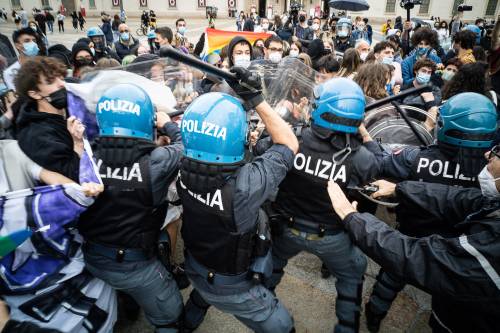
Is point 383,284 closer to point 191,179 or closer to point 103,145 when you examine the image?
point 191,179

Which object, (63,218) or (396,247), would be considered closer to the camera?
(396,247)

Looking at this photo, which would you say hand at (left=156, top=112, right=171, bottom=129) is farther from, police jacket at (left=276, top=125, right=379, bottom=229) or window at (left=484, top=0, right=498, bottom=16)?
window at (left=484, top=0, right=498, bottom=16)

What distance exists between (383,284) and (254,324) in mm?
1225

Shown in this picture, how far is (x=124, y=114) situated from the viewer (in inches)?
78.5

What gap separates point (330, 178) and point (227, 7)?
4275cm

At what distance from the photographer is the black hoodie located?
2.18 m

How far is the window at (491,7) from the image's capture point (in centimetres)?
3378

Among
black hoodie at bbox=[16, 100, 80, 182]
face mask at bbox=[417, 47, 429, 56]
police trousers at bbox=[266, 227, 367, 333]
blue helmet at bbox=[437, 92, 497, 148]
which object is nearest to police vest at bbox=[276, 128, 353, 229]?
police trousers at bbox=[266, 227, 367, 333]

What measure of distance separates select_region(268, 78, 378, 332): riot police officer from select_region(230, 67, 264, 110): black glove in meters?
0.57

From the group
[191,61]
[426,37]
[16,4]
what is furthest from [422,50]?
[16,4]

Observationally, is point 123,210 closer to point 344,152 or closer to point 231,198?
point 231,198

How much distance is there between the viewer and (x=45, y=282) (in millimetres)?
1897

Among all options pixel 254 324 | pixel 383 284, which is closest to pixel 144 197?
pixel 254 324

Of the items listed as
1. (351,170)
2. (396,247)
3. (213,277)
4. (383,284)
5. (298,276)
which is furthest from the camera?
(298,276)
